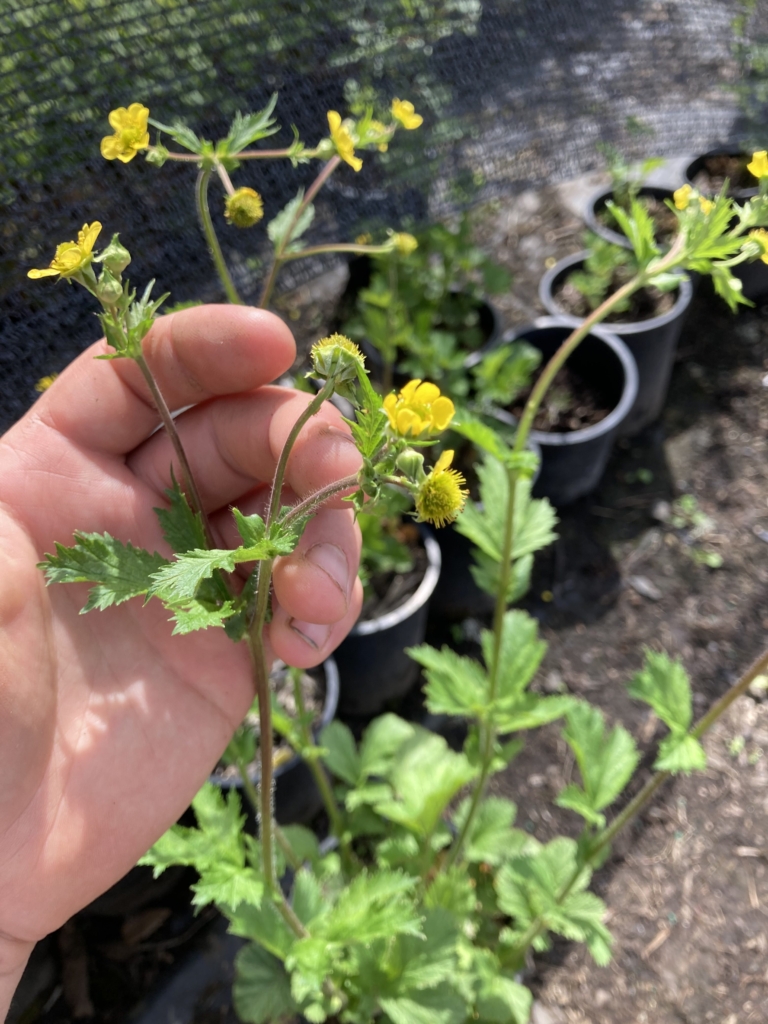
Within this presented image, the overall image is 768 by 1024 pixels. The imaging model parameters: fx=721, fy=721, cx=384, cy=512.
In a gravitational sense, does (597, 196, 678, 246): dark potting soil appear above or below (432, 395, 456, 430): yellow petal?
below

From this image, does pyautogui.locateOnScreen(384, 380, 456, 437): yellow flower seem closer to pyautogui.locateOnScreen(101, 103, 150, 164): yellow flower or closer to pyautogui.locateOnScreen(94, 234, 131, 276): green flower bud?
pyautogui.locateOnScreen(94, 234, 131, 276): green flower bud

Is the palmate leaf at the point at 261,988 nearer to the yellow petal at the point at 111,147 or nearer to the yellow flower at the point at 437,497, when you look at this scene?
the yellow flower at the point at 437,497

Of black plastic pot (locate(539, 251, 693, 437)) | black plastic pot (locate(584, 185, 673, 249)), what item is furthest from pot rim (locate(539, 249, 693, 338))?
black plastic pot (locate(584, 185, 673, 249))

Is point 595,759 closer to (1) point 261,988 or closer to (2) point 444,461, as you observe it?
(1) point 261,988

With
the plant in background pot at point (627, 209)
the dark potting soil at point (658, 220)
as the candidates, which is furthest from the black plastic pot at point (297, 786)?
the dark potting soil at point (658, 220)

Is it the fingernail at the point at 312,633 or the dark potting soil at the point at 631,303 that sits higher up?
the fingernail at the point at 312,633

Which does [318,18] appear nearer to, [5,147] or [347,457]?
[5,147]

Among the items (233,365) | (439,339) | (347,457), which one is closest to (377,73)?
(439,339)
